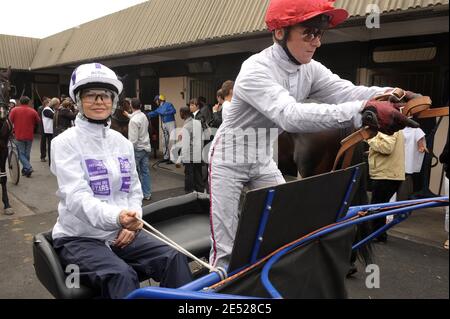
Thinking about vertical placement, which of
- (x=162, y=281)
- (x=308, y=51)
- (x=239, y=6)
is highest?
(x=239, y=6)

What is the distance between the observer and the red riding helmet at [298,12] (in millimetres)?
1608

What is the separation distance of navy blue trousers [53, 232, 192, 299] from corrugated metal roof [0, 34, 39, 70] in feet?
60.5

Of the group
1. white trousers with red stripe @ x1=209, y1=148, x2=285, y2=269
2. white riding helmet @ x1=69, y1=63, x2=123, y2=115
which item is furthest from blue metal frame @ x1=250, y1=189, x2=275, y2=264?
Answer: white riding helmet @ x1=69, y1=63, x2=123, y2=115

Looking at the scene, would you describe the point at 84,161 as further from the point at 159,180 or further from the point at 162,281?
the point at 159,180

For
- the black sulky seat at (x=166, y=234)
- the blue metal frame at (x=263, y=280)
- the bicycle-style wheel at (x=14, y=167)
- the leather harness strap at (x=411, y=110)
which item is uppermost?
the leather harness strap at (x=411, y=110)

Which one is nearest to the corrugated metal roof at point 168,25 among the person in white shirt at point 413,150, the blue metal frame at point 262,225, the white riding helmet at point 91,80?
the person in white shirt at point 413,150

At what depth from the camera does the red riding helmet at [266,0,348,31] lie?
161 centimetres

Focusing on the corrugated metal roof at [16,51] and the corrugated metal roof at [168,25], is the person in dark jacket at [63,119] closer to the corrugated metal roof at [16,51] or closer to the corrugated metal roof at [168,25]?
the corrugated metal roof at [168,25]

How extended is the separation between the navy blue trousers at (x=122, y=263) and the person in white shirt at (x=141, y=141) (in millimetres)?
4677

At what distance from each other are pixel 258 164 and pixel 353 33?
16.0 ft

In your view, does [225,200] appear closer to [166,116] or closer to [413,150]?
[413,150]

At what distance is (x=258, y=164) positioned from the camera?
81.7 inches

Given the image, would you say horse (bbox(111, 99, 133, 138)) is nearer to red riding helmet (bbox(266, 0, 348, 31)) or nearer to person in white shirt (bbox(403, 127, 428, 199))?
person in white shirt (bbox(403, 127, 428, 199))
